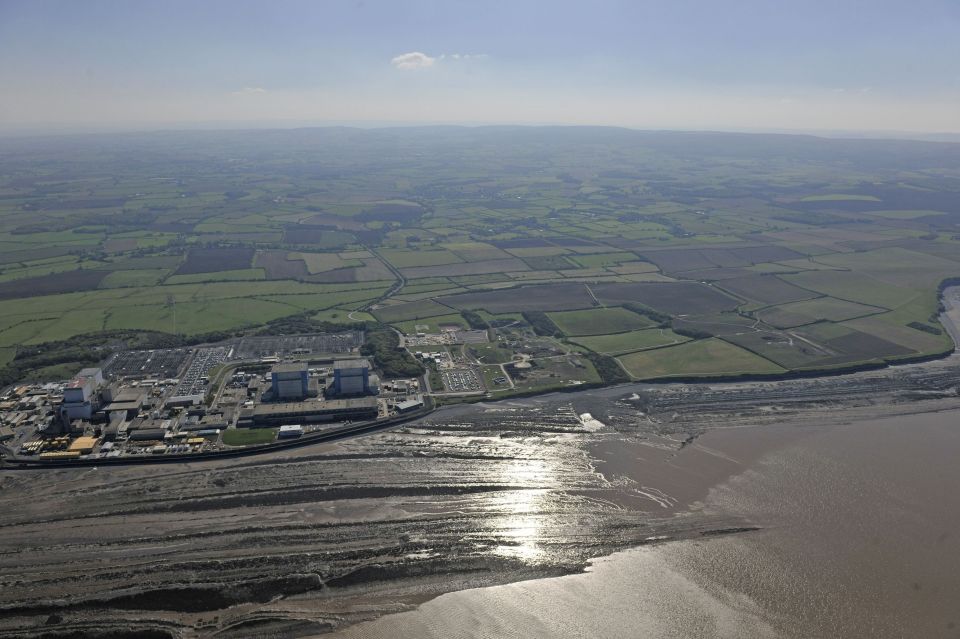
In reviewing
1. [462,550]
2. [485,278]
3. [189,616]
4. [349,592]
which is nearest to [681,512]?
[462,550]

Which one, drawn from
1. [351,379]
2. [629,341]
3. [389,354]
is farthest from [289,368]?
[629,341]

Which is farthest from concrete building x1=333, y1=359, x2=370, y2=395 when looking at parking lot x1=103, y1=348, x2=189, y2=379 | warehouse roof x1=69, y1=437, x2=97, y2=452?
warehouse roof x1=69, y1=437, x2=97, y2=452

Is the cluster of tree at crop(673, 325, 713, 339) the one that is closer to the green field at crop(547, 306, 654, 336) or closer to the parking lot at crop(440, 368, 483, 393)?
the green field at crop(547, 306, 654, 336)

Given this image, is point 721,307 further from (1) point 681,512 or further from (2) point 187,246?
(2) point 187,246

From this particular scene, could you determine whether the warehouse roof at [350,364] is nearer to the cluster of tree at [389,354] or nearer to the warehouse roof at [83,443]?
the cluster of tree at [389,354]

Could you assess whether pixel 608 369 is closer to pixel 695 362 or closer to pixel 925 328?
pixel 695 362

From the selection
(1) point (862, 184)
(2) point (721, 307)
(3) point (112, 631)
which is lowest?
(3) point (112, 631)

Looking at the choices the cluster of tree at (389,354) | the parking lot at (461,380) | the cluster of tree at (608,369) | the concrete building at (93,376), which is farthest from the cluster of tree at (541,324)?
the concrete building at (93,376)
